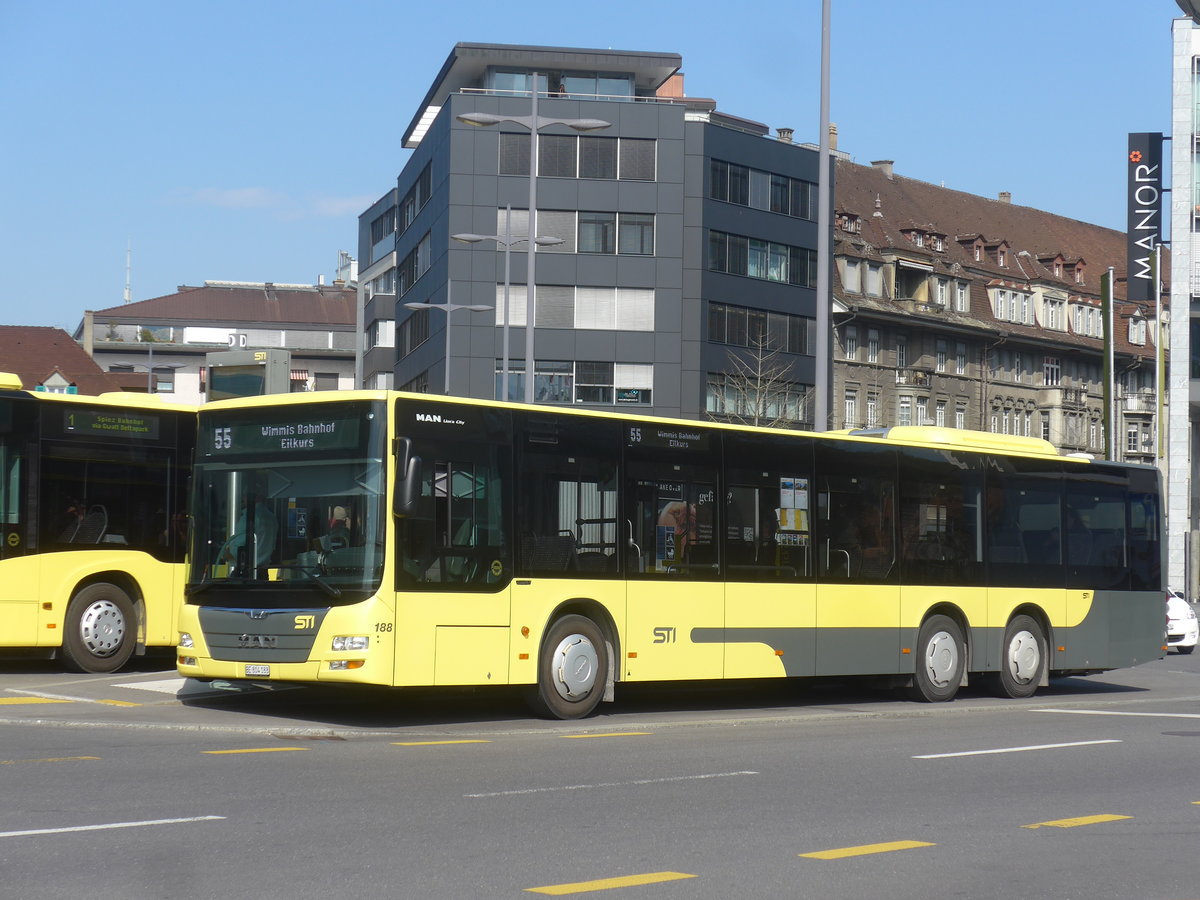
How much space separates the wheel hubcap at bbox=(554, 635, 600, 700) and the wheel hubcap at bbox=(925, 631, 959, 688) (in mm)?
5255

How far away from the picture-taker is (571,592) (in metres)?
15.9

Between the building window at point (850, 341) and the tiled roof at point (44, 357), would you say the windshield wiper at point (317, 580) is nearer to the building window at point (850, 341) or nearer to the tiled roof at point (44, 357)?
the building window at point (850, 341)

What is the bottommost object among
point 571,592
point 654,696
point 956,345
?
point 654,696

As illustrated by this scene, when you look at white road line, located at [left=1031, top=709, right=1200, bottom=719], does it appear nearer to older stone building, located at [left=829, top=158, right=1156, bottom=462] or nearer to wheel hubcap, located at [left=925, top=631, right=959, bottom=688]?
wheel hubcap, located at [left=925, top=631, right=959, bottom=688]

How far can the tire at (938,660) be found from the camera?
19.8m

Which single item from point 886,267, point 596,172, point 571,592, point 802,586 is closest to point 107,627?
point 571,592

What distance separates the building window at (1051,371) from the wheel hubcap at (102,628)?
3075 inches

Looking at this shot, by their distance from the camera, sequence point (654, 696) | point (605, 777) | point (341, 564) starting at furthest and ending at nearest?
point (654, 696) < point (341, 564) < point (605, 777)

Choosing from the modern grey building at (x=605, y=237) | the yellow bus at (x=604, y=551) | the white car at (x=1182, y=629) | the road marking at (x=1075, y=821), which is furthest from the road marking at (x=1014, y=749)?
the modern grey building at (x=605, y=237)

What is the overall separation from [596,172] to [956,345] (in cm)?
2622

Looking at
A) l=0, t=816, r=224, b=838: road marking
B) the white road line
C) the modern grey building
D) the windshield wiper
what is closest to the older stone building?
the modern grey building

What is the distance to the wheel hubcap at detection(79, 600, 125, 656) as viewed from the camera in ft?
61.0

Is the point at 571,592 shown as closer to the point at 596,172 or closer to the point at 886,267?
the point at 596,172

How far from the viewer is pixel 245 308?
122 metres
